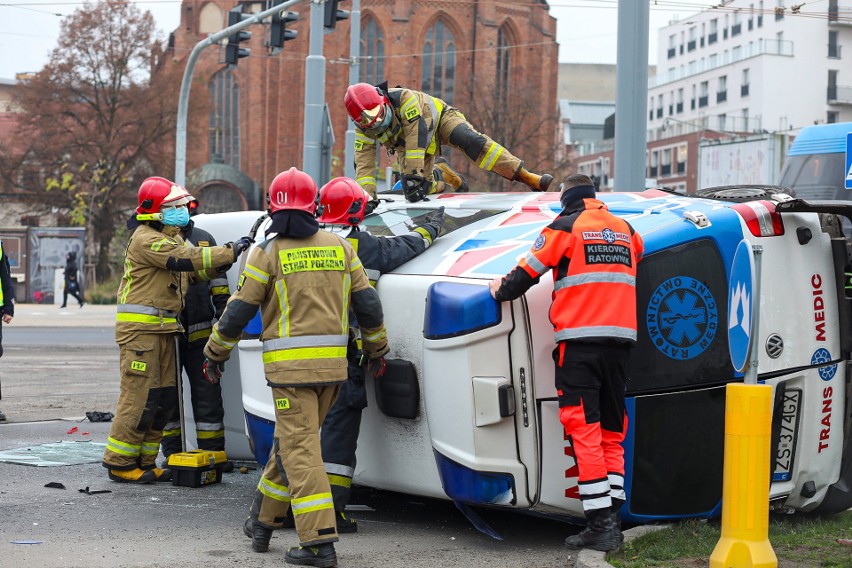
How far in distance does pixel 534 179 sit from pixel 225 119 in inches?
2454

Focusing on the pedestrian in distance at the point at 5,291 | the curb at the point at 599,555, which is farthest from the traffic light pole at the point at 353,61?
the curb at the point at 599,555

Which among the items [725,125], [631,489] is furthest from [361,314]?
[725,125]

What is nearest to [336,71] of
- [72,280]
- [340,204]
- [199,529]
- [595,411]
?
[72,280]

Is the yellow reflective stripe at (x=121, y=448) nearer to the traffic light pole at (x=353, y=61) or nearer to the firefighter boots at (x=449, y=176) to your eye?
the firefighter boots at (x=449, y=176)

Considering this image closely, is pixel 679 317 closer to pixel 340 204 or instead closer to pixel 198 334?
pixel 340 204

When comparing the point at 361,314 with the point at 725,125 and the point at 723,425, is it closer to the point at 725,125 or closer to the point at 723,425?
the point at 723,425

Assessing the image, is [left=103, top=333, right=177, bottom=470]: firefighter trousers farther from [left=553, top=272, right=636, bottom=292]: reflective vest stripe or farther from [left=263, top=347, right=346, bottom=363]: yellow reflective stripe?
[left=553, top=272, right=636, bottom=292]: reflective vest stripe

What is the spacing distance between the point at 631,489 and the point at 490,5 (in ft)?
193

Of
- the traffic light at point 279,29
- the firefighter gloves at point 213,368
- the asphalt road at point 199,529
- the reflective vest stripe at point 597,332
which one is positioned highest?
the traffic light at point 279,29

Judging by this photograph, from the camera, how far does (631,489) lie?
19.1ft

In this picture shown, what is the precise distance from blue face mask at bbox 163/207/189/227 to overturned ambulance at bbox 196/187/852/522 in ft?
6.65

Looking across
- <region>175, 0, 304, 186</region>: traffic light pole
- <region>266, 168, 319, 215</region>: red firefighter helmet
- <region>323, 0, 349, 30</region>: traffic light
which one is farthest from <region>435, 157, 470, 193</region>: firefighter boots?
<region>175, 0, 304, 186</region>: traffic light pole

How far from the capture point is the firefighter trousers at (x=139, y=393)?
7.54 metres

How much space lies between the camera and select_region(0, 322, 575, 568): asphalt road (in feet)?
18.4
